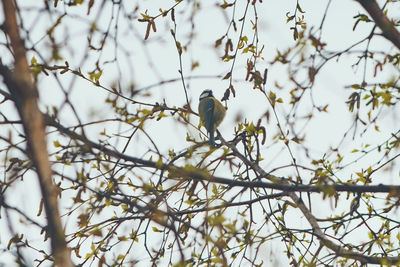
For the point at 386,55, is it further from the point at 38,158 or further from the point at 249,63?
the point at 38,158

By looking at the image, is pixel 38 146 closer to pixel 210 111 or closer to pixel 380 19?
pixel 380 19

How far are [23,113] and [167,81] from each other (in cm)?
98

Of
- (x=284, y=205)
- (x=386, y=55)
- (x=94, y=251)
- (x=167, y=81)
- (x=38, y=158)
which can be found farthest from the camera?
(x=284, y=205)

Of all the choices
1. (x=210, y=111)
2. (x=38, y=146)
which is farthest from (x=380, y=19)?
(x=210, y=111)

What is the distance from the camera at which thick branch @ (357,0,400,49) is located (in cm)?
239

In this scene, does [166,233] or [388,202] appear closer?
[166,233]

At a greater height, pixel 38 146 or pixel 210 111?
pixel 210 111

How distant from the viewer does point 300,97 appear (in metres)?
2.59

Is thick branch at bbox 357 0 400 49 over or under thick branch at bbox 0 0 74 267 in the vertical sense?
over

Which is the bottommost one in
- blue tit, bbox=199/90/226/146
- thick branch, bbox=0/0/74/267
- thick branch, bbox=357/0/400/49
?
thick branch, bbox=0/0/74/267

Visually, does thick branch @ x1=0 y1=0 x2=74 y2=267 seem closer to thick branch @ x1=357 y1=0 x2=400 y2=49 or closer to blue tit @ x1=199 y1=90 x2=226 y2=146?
thick branch @ x1=357 y1=0 x2=400 y2=49

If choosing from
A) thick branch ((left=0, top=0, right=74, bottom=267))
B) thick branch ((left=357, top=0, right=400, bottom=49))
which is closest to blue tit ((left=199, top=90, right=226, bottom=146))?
thick branch ((left=357, top=0, right=400, bottom=49))

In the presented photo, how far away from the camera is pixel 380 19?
239 cm

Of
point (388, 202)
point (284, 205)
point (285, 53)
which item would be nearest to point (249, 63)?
point (285, 53)
